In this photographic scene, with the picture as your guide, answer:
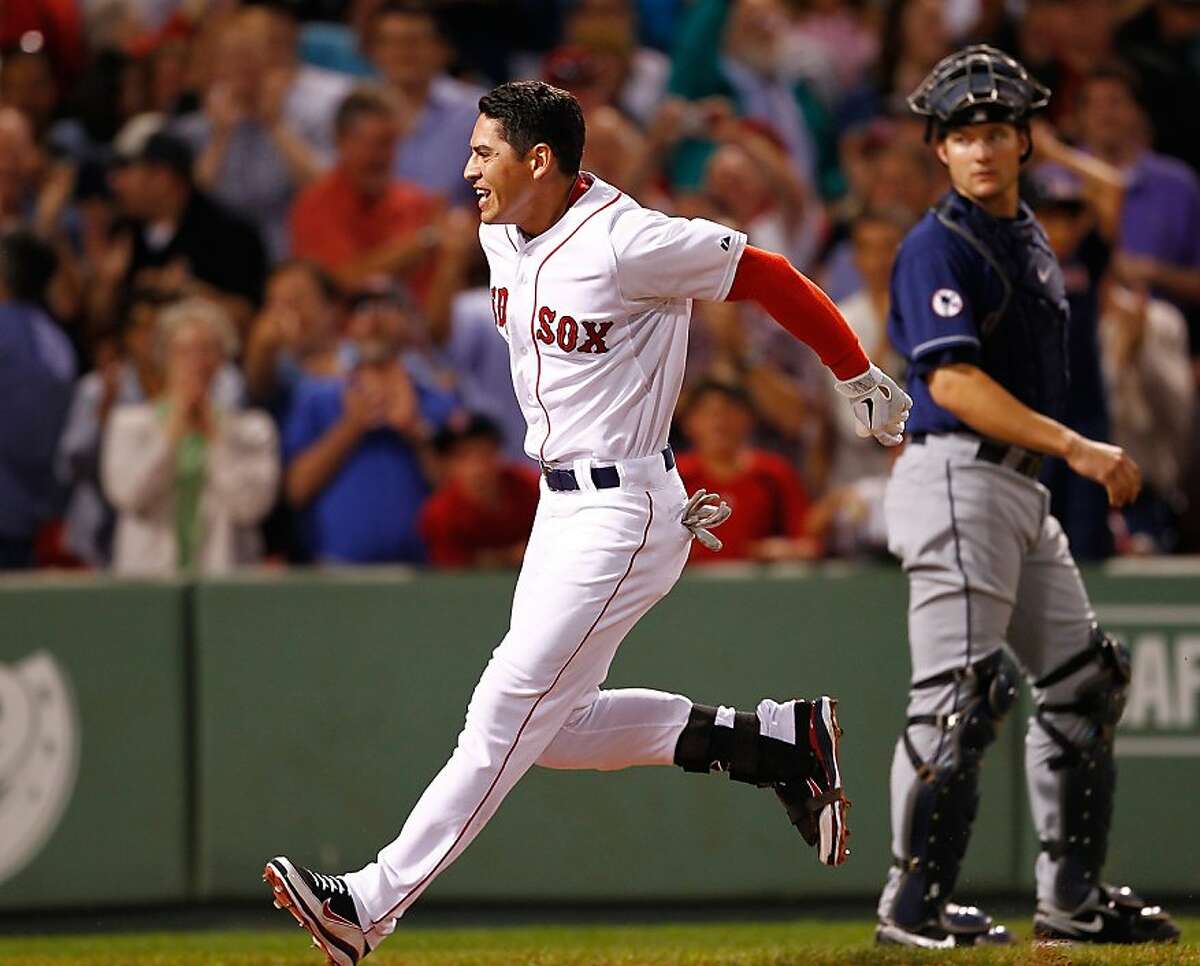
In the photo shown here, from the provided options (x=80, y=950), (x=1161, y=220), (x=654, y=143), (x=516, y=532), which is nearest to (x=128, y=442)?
(x=516, y=532)

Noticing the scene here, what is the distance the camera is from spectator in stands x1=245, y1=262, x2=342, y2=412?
8.70 meters

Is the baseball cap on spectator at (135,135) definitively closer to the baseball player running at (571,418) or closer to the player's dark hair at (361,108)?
the player's dark hair at (361,108)

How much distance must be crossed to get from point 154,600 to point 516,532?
1.39 metres

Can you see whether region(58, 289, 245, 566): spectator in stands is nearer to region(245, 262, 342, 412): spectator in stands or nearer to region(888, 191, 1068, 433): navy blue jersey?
region(245, 262, 342, 412): spectator in stands

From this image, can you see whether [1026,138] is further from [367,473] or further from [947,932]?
[367,473]

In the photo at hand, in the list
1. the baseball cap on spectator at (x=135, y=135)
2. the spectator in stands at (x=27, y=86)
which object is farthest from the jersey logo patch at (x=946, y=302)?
the spectator in stands at (x=27, y=86)

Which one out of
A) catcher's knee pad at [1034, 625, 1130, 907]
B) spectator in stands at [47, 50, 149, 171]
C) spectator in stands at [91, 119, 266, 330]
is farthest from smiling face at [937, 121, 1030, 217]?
spectator in stands at [47, 50, 149, 171]

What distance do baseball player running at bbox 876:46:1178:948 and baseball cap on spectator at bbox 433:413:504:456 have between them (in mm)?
2583

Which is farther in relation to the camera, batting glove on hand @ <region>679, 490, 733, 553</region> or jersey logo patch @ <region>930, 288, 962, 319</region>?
jersey logo patch @ <region>930, 288, 962, 319</region>

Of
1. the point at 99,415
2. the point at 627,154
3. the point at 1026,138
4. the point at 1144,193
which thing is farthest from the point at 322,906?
the point at 1144,193

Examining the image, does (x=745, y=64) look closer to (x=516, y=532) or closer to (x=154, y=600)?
(x=516, y=532)

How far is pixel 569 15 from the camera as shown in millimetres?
10805

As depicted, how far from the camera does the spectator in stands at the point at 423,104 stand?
9906 millimetres

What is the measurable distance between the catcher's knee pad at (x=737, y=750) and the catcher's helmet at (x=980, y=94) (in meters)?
1.67
